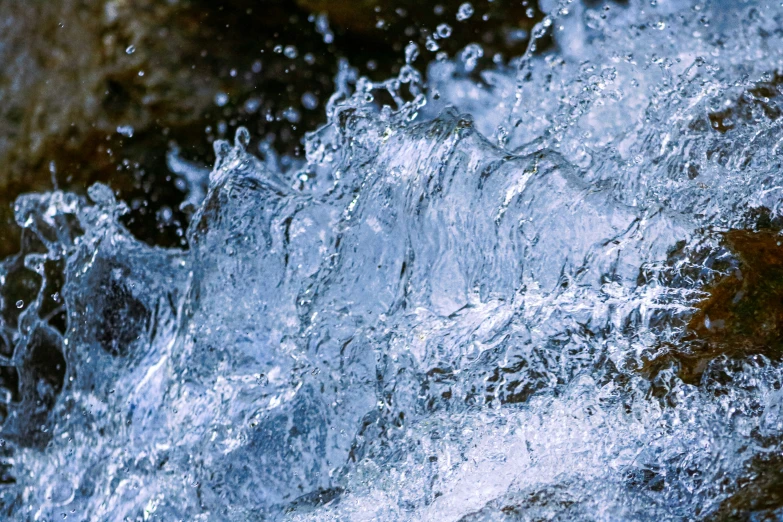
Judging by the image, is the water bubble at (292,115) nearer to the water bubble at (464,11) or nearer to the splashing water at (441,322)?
the splashing water at (441,322)

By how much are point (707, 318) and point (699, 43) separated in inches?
55.5

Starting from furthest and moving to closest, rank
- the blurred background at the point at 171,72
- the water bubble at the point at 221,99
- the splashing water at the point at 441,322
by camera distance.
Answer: the water bubble at the point at 221,99
the blurred background at the point at 171,72
the splashing water at the point at 441,322

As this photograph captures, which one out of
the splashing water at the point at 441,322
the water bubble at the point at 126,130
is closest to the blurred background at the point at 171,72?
the water bubble at the point at 126,130

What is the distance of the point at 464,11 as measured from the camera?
2.81 meters

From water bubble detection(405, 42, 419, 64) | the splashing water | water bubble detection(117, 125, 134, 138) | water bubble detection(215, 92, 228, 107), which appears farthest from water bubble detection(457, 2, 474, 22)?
water bubble detection(117, 125, 134, 138)

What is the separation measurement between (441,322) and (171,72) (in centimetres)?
147

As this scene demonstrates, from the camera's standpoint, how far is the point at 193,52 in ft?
8.94

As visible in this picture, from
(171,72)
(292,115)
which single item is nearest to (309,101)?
(292,115)

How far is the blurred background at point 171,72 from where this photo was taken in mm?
2631

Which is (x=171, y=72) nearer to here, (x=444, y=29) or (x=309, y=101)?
(x=309, y=101)

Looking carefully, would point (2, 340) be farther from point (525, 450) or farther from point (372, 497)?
point (525, 450)

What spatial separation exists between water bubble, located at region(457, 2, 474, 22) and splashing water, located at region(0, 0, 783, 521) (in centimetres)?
38

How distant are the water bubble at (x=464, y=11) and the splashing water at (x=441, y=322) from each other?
38 centimetres

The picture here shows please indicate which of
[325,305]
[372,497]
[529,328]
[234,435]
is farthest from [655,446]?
[234,435]
